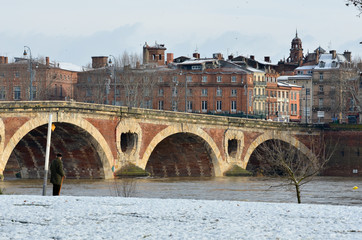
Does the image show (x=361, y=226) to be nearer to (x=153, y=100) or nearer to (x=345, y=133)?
(x=345, y=133)

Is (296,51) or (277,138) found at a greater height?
(296,51)

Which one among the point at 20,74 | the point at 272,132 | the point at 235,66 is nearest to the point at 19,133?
the point at 272,132

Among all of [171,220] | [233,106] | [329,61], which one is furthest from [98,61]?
[171,220]

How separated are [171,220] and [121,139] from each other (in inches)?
1668

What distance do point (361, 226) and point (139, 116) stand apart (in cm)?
4283

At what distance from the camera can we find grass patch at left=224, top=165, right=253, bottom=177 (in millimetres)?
66875

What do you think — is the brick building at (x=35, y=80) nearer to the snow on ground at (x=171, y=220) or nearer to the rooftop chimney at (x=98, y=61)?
the rooftop chimney at (x=98, y=61)

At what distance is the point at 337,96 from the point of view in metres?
119

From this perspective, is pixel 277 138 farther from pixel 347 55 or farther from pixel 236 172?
pixel 347 55

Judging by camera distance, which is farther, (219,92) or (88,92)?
(88,92)

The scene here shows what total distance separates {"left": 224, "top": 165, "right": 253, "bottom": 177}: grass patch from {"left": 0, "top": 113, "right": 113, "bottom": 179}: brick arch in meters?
14.4

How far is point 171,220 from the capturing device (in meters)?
17.0

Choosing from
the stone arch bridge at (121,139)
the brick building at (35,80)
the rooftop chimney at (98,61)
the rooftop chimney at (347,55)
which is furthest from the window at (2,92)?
the rooftop chimney at (347,55)

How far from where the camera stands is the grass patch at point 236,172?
66875 millimetres
